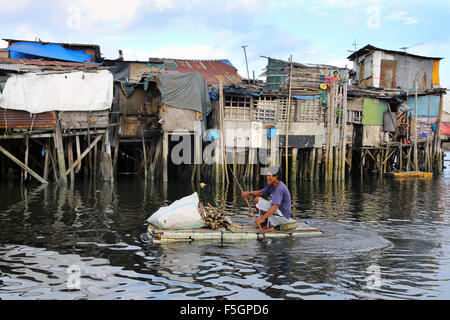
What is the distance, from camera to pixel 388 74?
33312mm

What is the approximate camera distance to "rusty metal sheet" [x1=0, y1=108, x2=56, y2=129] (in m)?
20.5

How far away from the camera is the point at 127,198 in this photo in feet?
59.5

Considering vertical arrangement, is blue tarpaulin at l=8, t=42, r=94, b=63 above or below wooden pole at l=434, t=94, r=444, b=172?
above

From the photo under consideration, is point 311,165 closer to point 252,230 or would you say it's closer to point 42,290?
point 252,230

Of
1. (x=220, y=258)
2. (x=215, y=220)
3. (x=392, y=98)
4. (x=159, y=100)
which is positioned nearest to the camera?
(x=220, y=258)

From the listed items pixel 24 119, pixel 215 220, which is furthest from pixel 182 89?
pixel 215 220

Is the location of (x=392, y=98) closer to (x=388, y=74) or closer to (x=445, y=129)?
(x=388, y=74)

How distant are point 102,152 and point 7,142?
4.53 meters

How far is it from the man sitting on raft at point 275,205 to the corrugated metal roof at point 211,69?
19496 mm

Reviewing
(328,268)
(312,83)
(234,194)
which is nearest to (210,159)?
(234,194)

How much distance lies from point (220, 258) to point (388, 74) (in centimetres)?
2784

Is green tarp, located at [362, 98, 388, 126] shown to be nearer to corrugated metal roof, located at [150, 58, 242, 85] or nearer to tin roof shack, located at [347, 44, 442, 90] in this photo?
tin roof shack, located at [347, 44, 442, 90]

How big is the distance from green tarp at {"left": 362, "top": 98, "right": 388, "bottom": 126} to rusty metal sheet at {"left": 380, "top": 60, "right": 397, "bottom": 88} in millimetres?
2390

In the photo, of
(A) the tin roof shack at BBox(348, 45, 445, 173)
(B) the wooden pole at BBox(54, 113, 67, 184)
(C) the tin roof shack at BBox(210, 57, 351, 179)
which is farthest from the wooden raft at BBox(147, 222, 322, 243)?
(A) the tin roof shack at BBox(348, 45, 445, 173)
